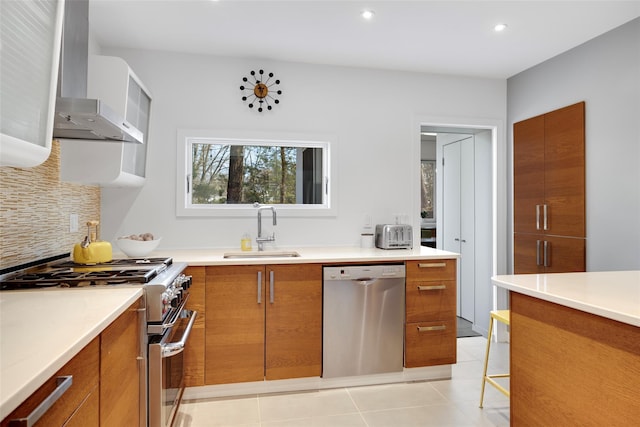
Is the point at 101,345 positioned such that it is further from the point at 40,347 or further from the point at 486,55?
the point at 486,55

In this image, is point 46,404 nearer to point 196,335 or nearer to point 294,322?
point 196,335

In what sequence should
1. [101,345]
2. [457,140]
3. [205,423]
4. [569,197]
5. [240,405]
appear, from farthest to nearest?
[457,140], [569,197], [240,405], [205,423], [101,345]

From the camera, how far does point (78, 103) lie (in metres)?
1.50

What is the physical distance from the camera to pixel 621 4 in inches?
93.0

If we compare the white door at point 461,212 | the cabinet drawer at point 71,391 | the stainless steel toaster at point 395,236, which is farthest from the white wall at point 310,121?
the cabinet drawer at point 71,391

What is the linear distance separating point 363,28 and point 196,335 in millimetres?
2419

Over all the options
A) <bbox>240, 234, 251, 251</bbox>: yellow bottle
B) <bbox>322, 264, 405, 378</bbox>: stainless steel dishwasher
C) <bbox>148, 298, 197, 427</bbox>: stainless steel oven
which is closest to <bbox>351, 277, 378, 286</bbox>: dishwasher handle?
<bbox>322, 264, 405, 378</bbox>: stainless steel dishwasher

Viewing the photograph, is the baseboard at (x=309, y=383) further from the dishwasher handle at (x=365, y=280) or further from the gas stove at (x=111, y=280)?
the gas stove at (x=111, y=280)

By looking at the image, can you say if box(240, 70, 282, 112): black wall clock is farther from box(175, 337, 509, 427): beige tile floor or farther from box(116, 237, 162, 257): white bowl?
box(175, 337, 509, 427): beige tile floor

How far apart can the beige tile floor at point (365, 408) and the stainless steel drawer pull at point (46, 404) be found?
1575mm

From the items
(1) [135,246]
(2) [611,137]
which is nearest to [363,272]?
(1) [135,246]

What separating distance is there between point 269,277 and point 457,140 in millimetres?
2825

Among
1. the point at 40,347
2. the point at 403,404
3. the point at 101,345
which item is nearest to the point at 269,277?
the point at 403,404

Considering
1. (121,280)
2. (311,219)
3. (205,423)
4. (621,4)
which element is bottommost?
(205,423)
